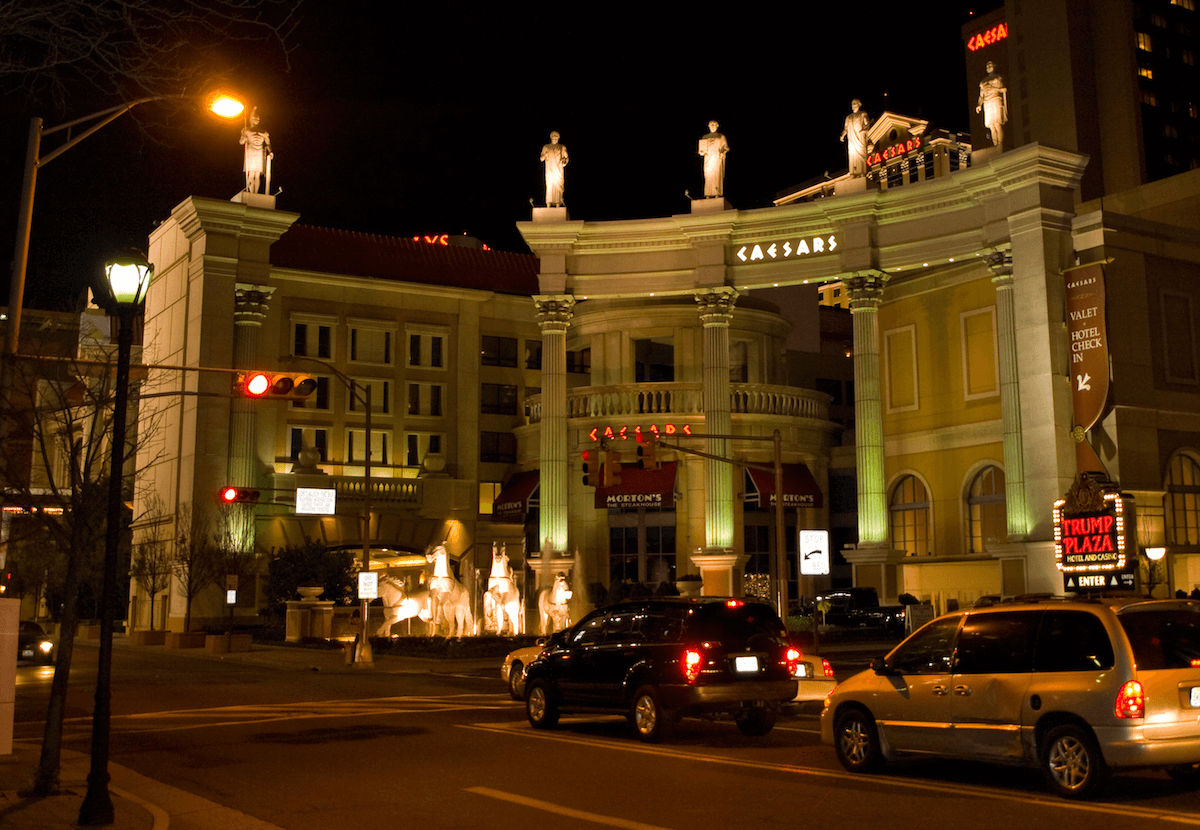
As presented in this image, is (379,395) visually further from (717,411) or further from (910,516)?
(910,516)

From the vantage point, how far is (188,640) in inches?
1777

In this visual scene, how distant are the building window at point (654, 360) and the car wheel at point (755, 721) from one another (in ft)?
116

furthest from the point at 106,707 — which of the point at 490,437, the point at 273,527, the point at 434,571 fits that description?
the point at 490,437

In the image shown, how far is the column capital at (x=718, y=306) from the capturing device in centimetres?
4375

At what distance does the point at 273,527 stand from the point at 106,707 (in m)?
41.4

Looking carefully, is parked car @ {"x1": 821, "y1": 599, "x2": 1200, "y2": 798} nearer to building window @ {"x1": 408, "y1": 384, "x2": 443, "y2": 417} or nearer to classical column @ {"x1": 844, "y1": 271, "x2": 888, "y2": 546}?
classical column @ {"x1": 844, "y1": 271, "x2": 888, "y2": 546}

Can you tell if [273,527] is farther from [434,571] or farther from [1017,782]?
[1017,782]

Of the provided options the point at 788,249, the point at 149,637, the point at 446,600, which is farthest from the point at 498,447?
the point at 446,600

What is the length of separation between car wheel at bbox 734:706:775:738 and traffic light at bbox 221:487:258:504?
26601mm

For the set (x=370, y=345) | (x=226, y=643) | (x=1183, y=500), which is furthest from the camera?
(x=370, y=345)

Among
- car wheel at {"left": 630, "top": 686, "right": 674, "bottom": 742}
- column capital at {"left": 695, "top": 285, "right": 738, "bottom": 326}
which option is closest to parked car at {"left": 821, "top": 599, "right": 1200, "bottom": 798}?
car wheel at {"left": 630, "top": 686, "right": 674, "bottom": 742}

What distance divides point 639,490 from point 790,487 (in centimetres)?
564

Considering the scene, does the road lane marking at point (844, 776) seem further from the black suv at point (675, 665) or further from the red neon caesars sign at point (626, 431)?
the red neon caesars sign at point (626, 431)

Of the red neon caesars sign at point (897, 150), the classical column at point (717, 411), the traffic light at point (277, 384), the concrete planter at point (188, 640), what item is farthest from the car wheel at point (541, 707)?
the red neon caesars sign at point (897, 150)
